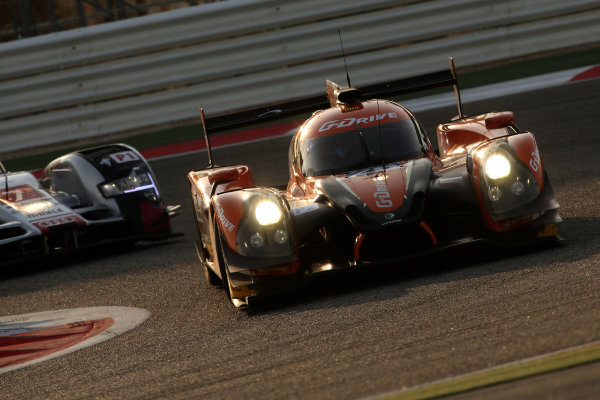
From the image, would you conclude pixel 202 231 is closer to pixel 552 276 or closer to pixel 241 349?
pixel 241 349

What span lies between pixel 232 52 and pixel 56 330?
8788mm

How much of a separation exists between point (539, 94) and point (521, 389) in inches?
420

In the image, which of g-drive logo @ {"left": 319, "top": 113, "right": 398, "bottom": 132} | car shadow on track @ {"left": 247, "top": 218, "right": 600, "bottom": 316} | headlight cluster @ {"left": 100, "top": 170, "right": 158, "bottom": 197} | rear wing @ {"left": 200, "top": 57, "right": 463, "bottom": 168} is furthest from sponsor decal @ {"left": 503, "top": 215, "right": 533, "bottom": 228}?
headlight cluster @ {"left": 100, "top": 170, "right": 158, "bottom": 197}

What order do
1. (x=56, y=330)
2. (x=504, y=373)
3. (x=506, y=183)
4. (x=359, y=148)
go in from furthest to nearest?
(x=359, y=148) < (x=56, y=330) < (x=506, y=183) < (x=504, y=373)

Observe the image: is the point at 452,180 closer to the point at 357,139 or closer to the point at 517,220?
the point at 517,220

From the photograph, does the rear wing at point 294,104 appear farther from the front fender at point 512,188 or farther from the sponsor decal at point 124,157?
the sponsor decal at point 124,157

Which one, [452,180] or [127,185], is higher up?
[452,180]

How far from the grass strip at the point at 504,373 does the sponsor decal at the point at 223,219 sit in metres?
2.78

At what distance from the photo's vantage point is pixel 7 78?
1549 cm

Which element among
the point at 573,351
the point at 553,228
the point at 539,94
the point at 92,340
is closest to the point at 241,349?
the point at 92,340

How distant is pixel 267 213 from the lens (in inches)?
268

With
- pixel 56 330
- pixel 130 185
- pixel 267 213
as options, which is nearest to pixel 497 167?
pixel 267 213

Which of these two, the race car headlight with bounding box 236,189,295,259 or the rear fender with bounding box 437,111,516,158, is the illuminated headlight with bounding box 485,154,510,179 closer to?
the rear fender with bounding box 437,111,516,158

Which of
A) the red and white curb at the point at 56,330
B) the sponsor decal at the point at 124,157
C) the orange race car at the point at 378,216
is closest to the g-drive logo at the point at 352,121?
the orange race car at the point at 378,216
